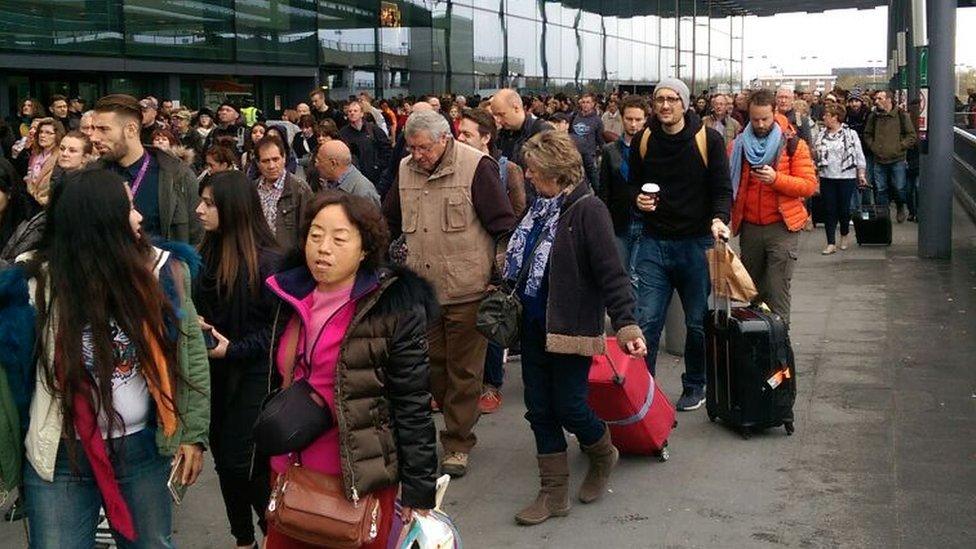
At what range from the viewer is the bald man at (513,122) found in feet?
28.4

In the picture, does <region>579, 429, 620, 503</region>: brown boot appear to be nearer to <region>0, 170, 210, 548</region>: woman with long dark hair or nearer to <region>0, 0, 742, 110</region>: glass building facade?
<region>0, 170, 210, 548</region>: woman with long dark hair

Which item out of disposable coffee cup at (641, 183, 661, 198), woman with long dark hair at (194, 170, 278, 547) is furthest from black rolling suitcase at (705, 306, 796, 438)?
woman with long dark hair at (194, 170, 278, 547)

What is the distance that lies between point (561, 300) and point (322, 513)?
1942mm

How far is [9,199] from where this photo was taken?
5668 mm

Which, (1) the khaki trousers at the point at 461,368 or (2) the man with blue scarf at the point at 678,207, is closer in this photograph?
(1) the khaki trousers at the point at 461,368

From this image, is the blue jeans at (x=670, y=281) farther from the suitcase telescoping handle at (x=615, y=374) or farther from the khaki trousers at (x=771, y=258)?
the suitcase telescoping handle at (x=615, y=374)

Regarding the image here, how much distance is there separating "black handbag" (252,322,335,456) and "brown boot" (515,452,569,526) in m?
1.99

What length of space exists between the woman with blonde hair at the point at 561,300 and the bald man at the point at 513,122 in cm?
286

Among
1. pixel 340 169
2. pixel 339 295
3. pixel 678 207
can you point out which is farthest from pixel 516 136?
pixel 339 295

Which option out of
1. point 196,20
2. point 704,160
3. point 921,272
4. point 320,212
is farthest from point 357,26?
point 320,212

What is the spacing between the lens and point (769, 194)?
780cm

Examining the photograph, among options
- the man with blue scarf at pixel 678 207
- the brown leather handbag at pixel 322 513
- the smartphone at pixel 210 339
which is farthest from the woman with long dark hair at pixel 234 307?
the man with blue scarf at pixel 678 207

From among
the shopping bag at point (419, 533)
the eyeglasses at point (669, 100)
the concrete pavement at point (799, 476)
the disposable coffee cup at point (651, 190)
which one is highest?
the eyeglasses at point (669, 100)

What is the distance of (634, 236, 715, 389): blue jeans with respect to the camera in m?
7.05
